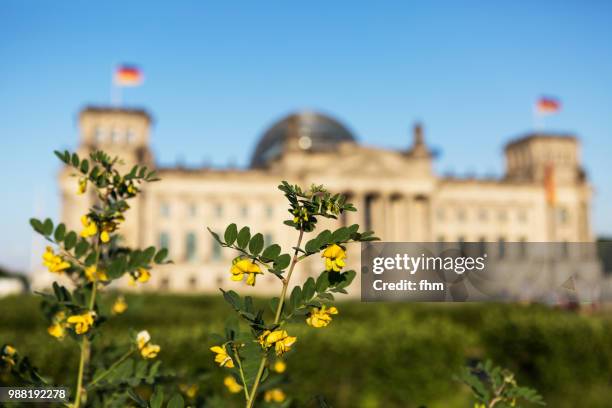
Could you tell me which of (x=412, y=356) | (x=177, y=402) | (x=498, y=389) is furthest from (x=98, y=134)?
(x=177, y=402)

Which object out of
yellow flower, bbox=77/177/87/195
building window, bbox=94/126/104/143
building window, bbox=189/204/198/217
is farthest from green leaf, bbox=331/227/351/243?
building window, bbox=94/126/104/143

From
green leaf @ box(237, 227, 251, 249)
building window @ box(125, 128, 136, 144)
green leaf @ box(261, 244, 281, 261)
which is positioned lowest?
green leaf @ box(261, 244, 281, 261)

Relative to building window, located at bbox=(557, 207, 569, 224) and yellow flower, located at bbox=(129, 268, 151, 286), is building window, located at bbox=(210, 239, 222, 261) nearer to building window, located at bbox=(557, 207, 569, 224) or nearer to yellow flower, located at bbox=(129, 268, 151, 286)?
building window, located at bbox=(557, 207, 569, 224)

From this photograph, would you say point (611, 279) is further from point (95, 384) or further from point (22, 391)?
point (22, 391)

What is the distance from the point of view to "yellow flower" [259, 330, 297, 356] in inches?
95.1

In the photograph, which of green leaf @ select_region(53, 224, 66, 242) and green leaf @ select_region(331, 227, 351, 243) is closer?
green leaf @ select_region(331, 227, 351, 243)

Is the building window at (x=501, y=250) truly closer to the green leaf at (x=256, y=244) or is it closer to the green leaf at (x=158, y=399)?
the green leaf at (x=256, y=244)

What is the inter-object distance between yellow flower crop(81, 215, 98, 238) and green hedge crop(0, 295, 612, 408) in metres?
6.07

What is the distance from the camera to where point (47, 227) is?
3.61 meters

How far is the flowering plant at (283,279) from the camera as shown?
2436 mm

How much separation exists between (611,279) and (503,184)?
3120 inches

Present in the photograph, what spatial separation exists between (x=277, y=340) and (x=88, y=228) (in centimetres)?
154

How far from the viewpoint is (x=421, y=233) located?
2704 inches

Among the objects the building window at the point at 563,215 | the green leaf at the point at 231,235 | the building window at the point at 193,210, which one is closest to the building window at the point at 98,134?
the building window at the point at 193,210
